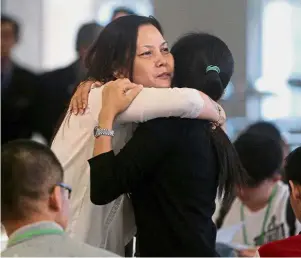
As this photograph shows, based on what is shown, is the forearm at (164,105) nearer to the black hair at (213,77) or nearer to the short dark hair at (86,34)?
the black hair at (213,77)

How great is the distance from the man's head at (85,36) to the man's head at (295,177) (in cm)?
57

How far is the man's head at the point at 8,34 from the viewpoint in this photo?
6.64ft

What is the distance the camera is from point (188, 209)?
158 centimetres

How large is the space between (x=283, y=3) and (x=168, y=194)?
0.76 m

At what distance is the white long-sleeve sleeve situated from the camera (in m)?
1.55

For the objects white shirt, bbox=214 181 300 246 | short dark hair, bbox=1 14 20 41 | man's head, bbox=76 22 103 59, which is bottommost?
white shirt, bbox=214 181 300 246

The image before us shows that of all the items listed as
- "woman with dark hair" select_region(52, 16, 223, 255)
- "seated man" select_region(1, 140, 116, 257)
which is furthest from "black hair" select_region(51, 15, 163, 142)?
"seated man" select_region(1, 140, 116, 257)

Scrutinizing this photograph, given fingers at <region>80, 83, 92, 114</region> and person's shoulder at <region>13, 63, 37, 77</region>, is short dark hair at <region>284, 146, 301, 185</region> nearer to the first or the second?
fingers at <region>80, 83, 92, 114</region>

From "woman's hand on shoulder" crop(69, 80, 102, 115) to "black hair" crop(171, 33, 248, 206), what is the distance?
19 cm

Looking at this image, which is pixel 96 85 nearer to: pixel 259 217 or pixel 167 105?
pixel 167 105

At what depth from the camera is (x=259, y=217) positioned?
228cm

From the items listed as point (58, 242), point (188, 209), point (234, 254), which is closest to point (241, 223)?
point (234, 254)

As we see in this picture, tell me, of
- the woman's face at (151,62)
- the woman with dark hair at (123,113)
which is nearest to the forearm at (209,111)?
the woman with dark hair at (123,113)

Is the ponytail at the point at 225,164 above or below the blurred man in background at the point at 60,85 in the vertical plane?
below
